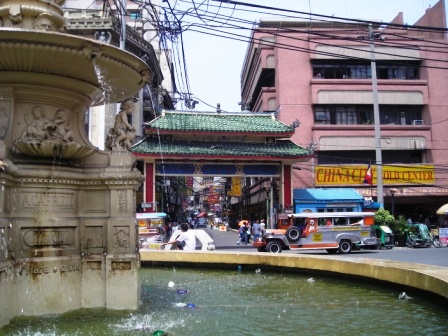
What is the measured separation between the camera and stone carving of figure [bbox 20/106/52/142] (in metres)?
7.42

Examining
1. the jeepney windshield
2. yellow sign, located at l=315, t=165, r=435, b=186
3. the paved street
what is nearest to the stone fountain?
the paved street

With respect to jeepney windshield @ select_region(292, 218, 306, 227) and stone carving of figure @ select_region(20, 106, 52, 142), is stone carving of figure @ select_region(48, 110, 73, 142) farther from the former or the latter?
jeepney windshield @ select_region(292, 218, 306, 227)

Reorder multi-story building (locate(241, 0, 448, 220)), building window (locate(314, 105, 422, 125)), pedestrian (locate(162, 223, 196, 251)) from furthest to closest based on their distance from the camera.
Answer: building window (locate(314, 105, 422, 125)) < multi-story building (locate(241, 0, 448, 220)) < pedestrian (locate(162, 223, 196, 251))

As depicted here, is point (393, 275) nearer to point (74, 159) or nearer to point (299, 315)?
point (299, 315)

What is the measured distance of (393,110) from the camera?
1622 inches

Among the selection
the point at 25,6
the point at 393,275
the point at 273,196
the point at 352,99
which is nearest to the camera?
the point at 25,6

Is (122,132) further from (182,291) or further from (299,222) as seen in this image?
(299,222)

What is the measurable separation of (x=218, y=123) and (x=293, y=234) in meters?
12.7

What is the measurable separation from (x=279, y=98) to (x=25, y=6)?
110 feet

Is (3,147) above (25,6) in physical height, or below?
below

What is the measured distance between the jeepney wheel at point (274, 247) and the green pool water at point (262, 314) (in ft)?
42.4

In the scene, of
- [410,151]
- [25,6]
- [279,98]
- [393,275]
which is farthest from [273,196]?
[25,6]

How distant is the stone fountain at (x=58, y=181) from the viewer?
697 centimetres

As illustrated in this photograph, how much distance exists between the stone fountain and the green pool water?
0.43m
